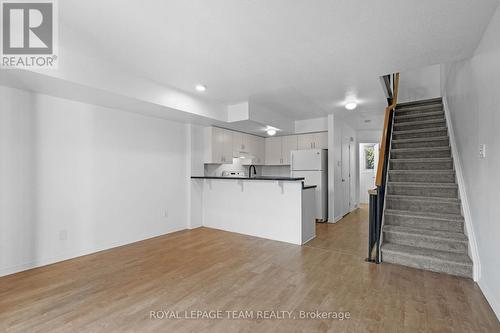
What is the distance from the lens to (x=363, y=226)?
5.22 metres

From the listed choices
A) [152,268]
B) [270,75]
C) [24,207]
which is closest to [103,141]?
[24,207]

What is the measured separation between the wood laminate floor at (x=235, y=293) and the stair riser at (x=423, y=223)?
2.19ft

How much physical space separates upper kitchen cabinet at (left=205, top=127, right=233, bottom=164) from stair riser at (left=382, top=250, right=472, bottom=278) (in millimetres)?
3506

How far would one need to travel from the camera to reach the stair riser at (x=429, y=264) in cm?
272

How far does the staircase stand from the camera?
2955mm

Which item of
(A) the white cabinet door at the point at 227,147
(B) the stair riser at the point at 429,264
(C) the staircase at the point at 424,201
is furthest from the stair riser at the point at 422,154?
(A) the white cabinet door at the point at 227,147

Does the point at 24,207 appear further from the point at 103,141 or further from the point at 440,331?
the point at 440,331

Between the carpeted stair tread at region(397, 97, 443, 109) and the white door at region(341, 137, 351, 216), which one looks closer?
the carpeted stair tread at region(397, 97, 443, 109)

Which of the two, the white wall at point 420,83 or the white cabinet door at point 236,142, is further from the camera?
the white cabinet door at point 236,142

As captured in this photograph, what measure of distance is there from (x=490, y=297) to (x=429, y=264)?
2.34ft

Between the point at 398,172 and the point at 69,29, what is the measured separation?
4686 millimetres

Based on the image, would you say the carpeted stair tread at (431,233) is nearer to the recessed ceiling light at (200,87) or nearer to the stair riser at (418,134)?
the stair riser at (418,134)

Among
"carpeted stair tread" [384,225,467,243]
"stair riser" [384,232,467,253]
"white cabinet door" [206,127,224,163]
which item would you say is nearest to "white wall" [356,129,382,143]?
"white cabinet door" [206,127,224,163]

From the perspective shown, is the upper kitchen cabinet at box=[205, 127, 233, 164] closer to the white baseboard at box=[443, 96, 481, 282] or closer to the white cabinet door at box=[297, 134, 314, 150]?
the white cabinet door at box=[297, 134, 314, 150]
